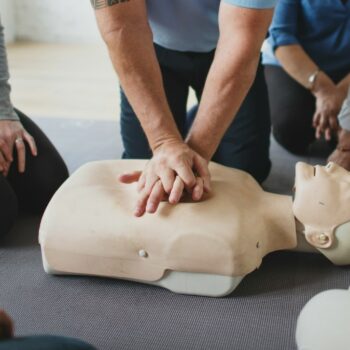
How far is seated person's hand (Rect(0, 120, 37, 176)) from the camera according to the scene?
142 cm

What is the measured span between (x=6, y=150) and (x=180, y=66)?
1.77 feet

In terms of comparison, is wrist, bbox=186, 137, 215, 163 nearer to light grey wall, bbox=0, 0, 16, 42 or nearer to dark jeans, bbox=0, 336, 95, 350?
dark jeans, bbox=0, 336, 95, 350

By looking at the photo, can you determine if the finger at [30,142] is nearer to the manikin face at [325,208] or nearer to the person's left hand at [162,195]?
the person's left hand at [162,195]

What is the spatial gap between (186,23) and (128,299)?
769 mm

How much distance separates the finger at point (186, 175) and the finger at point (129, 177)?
0.16m

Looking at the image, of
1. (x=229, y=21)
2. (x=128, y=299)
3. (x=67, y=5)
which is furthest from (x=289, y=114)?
(x=67, y=5)

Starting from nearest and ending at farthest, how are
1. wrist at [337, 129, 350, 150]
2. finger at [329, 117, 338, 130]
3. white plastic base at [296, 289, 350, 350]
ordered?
white plastic base at [296, 289, 350, 350]
wrist at [337, 129, 350, 150]
finger at [329, 117, 338, 130]

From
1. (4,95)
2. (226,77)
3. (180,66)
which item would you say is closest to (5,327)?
(226,77)

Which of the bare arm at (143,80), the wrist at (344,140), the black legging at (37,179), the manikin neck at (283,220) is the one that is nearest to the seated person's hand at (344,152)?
the wrist at (344,140)

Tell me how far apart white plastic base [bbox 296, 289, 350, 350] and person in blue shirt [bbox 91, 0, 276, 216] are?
32cm

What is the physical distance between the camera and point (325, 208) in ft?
3.69

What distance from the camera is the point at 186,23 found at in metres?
1.48

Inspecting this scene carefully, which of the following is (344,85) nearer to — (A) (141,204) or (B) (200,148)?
(B) (200,148)

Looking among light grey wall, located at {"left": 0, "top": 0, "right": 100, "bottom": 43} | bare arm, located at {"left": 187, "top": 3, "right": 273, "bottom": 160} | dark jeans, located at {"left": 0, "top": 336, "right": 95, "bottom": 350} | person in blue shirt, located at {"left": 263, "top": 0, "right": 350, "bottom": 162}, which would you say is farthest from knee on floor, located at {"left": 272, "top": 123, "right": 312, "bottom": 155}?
light grey wall, located at {"left": 0, "top": 0, "right": 100, "bottom": 43}
